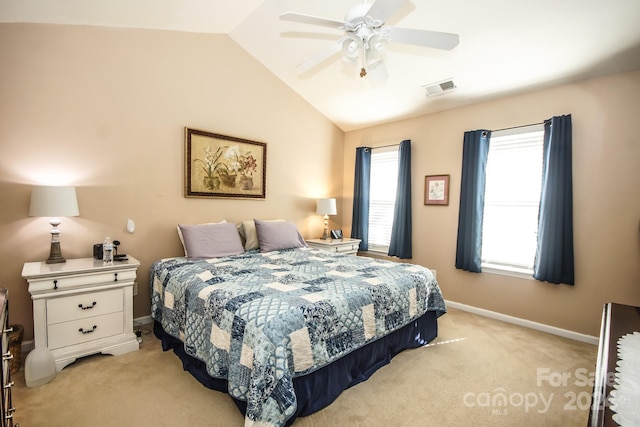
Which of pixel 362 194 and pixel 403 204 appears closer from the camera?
pixel 403 204

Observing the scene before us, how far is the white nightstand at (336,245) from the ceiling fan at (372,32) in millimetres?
2558

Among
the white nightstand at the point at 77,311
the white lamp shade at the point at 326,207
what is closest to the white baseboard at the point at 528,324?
the white lamp shade at the point at 326,207

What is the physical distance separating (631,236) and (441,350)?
1972 mm

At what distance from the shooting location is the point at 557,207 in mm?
2957

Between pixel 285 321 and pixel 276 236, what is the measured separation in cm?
197

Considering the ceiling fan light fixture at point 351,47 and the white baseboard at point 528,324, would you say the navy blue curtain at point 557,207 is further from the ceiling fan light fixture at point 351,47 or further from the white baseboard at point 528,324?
the ceiling fan light fixture at point 351,47

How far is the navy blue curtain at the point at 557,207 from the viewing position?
292 cm

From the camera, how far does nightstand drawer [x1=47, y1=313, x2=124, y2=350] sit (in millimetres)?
2234

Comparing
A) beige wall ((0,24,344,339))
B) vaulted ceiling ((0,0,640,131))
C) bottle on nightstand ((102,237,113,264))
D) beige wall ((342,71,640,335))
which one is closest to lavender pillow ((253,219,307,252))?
beige wall ((0,24,344,339))

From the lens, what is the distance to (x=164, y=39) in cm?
311

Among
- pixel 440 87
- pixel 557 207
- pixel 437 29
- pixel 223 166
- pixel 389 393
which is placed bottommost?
pixel 389 393

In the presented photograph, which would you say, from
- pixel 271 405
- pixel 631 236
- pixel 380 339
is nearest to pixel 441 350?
pixel 380 339

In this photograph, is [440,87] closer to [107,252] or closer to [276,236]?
[276,236]

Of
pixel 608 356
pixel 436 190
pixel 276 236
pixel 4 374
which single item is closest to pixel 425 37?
pixel 608 356
